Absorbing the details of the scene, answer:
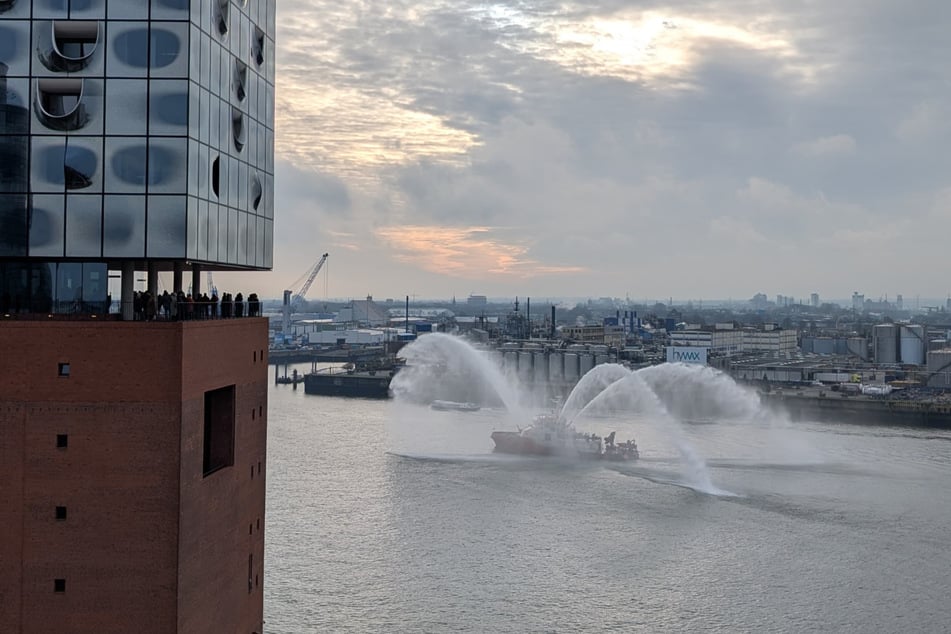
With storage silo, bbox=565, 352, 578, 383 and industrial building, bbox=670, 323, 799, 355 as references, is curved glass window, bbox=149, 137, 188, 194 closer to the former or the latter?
storage silo, bbox=565, 352, 578, 383

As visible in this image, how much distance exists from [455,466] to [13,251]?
107 ft

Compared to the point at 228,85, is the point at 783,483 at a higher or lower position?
lower

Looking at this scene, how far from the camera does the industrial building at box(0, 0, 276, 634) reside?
10.2m

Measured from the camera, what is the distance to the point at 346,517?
98.0 ft

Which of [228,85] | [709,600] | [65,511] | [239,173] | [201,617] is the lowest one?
[709,600]

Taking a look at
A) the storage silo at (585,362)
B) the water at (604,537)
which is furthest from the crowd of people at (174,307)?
the storage silo at (585,362)

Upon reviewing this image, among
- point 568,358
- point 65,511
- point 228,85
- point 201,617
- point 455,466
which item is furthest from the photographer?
point 568,358

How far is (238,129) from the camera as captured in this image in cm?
1271

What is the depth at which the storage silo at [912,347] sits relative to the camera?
10919 cm

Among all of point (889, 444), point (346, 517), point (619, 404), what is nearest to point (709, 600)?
point (346, 517)

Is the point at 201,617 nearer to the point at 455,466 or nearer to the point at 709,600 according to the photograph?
the point at 709,600

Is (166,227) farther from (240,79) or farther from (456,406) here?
(456,406)

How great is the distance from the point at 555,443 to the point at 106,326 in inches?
1520

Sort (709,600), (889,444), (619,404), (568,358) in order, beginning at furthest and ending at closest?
(568,358), (619,404), (889,444), (709,600)
